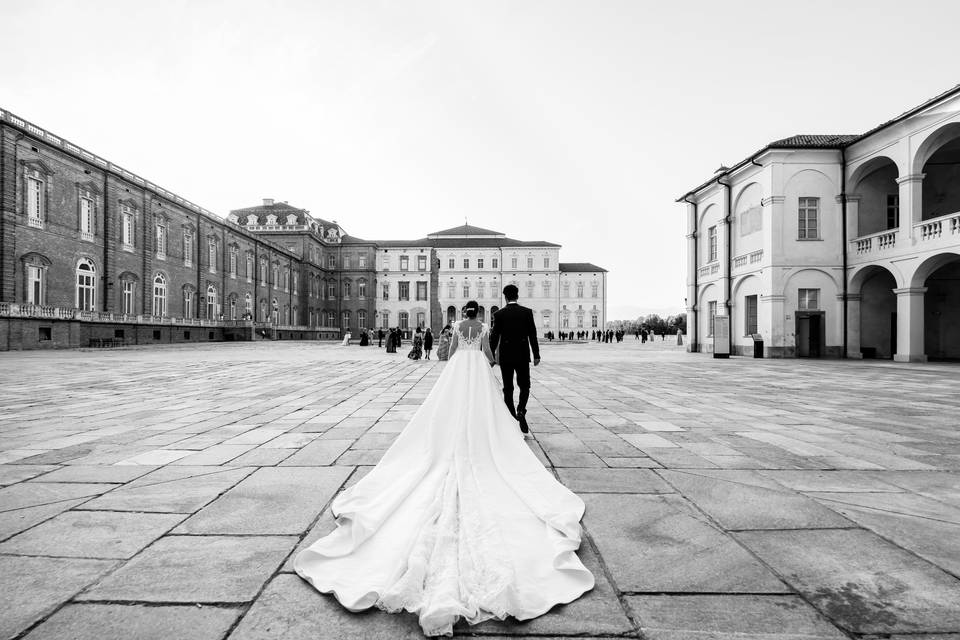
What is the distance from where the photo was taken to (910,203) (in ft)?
52.7

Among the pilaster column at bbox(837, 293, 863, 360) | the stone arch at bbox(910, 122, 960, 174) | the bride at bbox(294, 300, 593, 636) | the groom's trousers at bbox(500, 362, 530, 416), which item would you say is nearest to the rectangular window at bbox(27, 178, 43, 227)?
the groom's trousers at bbox(500, 362, 530, 416)

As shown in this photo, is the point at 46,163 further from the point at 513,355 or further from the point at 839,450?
the point at 839,450

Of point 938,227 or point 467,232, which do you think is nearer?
point 938,227

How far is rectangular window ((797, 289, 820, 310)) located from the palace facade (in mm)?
18092

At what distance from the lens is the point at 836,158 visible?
18703 mm

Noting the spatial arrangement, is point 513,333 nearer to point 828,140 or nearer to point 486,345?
point 486,345

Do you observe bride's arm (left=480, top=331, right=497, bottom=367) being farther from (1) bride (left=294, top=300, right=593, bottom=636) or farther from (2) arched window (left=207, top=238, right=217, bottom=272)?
(2) arched window (left=207, top=238, right=217, bottom=272)

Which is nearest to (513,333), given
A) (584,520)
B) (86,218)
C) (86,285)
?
(584,520)

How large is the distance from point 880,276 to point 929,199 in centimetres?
362

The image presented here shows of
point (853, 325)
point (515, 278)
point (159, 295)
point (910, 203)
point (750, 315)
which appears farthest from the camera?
point (515, 278)

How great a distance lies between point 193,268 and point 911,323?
40.1 m

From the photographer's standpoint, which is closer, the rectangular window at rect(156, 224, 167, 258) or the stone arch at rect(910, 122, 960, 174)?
the stone arch at rect(910, 122, 960, 174)

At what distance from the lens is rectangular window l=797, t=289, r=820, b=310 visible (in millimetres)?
18906

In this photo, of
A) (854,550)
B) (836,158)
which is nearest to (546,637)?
(854,550)
